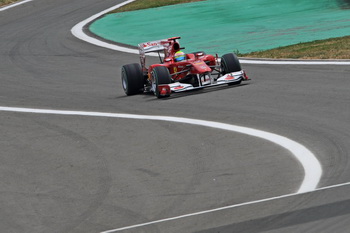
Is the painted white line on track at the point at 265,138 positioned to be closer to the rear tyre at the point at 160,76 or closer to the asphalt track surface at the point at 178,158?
the asphalt track surface at the point at 178,158

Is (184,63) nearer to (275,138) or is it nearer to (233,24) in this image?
(275,138)

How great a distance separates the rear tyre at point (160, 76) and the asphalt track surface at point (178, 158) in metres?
0.36

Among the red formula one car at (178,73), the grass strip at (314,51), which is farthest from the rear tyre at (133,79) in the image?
the grass strip at (314,51)

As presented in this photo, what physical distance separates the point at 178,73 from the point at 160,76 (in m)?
0.73

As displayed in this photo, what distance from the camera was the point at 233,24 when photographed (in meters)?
29.2

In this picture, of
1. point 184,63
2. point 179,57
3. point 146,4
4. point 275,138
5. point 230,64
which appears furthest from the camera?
point 146,4

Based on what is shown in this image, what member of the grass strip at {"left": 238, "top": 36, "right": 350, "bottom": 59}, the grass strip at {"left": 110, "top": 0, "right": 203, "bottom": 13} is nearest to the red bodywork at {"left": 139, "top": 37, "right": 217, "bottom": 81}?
A: the grass strip at {"left": 238, "top": 36, "right": 350, "bottom": 59}

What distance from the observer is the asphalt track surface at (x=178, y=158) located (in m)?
8.22

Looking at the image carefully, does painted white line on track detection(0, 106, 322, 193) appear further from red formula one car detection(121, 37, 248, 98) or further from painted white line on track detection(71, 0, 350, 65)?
painted white line on track detection(71, 0, 350, 65)

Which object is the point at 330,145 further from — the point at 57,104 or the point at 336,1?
the point at 336,1

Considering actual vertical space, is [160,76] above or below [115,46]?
above

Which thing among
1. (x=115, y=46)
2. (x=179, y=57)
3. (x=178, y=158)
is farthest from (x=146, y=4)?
(x=178, y=158)

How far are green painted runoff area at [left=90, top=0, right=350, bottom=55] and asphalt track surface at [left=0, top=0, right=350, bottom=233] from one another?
5.49 m

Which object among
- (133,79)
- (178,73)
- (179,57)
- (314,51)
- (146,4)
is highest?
(179,57)
